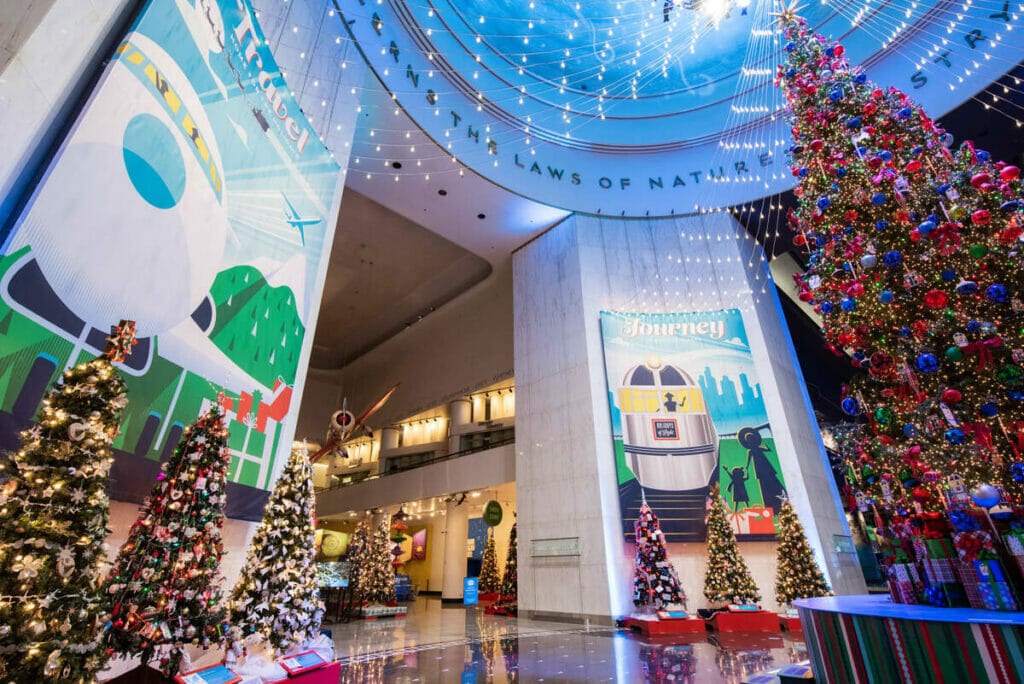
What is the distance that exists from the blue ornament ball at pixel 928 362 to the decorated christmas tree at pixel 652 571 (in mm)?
6759

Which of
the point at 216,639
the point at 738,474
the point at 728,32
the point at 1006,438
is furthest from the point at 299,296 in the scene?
the point at 728,32

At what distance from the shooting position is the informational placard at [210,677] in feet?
11.6

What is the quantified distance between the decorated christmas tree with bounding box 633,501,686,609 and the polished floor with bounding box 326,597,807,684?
0.98 meters

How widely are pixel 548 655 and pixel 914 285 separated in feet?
18.6

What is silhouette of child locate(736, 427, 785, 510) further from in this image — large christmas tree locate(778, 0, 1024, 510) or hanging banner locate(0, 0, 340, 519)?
hanging banner locate(0, 0, 340, 519)

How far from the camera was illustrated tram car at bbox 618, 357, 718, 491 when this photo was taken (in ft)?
33.1

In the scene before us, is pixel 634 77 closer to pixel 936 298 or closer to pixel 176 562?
pixel 936 298

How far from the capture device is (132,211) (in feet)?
13.8

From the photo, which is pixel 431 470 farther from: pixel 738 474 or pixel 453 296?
pixel 738 474

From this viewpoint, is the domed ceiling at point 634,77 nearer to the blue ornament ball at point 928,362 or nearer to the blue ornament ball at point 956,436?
the blue ornament ball at point 928,362

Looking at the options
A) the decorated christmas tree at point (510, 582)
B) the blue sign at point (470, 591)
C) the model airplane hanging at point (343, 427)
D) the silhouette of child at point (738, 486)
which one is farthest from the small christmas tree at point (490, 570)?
the silhouette of child at point (738, 486)

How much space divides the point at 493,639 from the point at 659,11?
1266 cm

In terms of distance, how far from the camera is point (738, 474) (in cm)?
1003

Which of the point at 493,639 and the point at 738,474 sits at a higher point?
the point at 738,474
